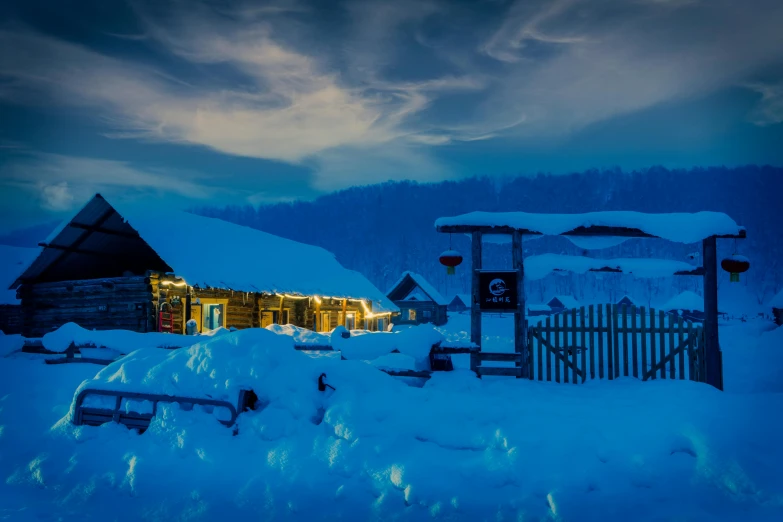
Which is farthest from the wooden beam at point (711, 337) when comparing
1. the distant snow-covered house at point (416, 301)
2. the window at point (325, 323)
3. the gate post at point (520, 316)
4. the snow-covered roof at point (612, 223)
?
the distant snow-covered house at point (416, 301)

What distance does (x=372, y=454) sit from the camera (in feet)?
18.0

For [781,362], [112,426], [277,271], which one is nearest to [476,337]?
[112,426]

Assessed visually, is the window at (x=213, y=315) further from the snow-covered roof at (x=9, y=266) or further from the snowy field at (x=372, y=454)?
the snow-covered roof at (x=9, y=266)

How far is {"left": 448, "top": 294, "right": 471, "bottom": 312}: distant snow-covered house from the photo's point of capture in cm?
7307

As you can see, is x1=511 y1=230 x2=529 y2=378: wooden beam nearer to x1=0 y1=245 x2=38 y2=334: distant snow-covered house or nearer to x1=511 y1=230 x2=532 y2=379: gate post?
x1=511 y1=230 x2=532 y2=379: gate post

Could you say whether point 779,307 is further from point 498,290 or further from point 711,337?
point 498,290

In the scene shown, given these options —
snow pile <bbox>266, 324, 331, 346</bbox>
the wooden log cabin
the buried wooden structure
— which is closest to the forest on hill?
the wooden log cabin

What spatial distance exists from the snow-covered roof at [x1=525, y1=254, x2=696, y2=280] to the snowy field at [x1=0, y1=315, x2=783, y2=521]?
422 cm

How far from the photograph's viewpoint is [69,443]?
6.02 metres

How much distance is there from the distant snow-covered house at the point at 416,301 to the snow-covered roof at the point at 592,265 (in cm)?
3668

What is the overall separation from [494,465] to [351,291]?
22.3 metres

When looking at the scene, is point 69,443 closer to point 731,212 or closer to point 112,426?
point 112,426

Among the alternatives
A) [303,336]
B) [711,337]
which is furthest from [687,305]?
[711,337]

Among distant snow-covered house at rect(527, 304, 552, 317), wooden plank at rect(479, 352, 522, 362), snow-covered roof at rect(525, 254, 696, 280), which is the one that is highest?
snow-covered roof at rect(525, 254, 696, 280)
